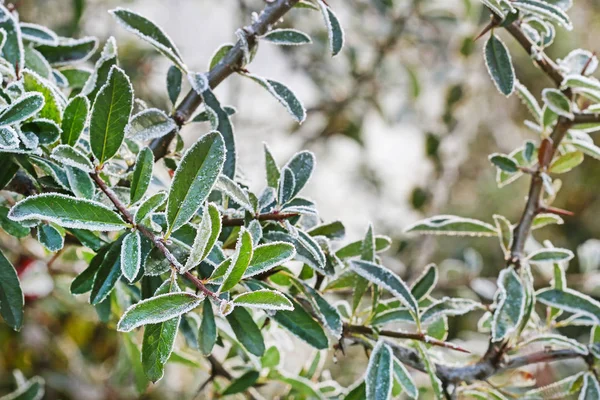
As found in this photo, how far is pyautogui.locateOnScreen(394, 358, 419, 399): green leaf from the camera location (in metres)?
0.55

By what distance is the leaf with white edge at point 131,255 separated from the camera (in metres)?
0.39

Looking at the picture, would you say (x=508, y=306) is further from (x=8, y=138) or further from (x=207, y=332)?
(x=8, y=138)

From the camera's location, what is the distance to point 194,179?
1.32ft

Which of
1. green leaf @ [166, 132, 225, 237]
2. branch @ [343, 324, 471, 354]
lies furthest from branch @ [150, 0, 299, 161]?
branch @ [343, 324, 471, 354]

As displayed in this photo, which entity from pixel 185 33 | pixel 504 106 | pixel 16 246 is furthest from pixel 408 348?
pixel 504 106

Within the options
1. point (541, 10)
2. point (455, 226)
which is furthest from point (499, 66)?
point (455, 226)

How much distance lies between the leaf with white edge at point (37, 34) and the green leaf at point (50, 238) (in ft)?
0.74

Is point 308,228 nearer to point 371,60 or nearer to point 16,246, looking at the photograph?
point 16,246

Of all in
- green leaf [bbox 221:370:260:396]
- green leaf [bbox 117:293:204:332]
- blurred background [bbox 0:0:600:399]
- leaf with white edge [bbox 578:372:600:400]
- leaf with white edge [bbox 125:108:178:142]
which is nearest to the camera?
green leaf [bbox 117:293:204:332]

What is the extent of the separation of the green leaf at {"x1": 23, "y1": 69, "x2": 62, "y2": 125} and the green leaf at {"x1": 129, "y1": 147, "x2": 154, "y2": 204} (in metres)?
0.07

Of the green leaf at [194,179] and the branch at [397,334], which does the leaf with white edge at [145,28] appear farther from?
the branch at [397,334]

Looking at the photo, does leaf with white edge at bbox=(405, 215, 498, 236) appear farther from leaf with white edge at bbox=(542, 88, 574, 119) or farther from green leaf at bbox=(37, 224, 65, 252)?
green leaf at bbox=(37, 224, 65, 252)

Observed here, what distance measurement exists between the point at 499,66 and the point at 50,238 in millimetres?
390

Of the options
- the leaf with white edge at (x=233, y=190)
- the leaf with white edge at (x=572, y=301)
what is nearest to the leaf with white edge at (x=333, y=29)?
the leaf with white edge at (x=233, y=190)
